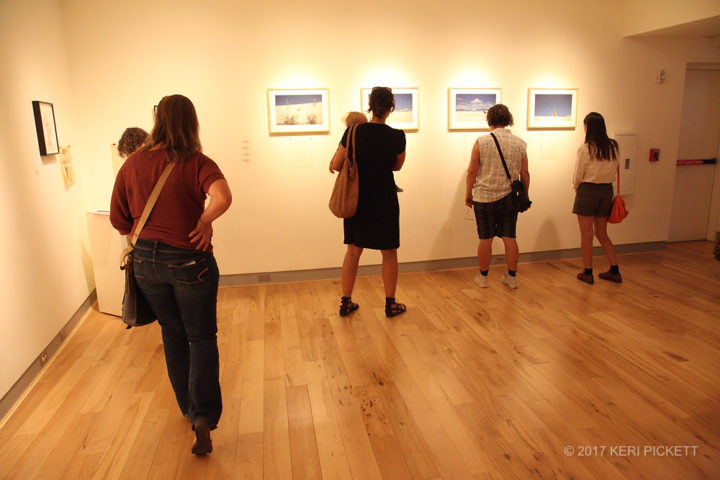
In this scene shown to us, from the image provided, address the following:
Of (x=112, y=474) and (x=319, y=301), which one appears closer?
(x=112, y=474)

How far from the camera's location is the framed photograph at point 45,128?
3785 mm

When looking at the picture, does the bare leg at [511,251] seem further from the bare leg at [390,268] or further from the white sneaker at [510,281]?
the bare leg at [390,268]

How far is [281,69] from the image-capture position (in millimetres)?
5129

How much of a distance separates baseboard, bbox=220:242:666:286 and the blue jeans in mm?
2827

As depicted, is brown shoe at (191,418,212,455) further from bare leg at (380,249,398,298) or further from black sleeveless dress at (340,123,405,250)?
bare leg at (380,249,398,298)

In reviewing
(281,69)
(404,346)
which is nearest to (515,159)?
(404,346)

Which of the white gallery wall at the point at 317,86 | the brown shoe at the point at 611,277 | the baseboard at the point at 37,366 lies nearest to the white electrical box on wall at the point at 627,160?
the white gallery wall at the point at 317,86

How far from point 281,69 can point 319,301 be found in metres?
2.52

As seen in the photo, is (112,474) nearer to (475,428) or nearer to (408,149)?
(475,428)

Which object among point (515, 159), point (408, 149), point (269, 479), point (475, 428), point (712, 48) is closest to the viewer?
point (269, 479)

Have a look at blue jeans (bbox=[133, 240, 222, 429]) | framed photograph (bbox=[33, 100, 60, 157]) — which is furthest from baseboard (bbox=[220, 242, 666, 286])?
blue jeans (bbox=[133, 240, 222, 429])

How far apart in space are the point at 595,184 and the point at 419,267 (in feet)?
7.08

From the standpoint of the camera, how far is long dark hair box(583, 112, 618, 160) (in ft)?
16.0

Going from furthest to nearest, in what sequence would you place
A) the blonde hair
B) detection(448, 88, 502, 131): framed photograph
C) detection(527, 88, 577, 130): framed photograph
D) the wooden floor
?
detection(527, 88, 577, 130): framed photograph < detection(448, 88, 502, 131): framed photograph < the blonde hair < the wooden floor
